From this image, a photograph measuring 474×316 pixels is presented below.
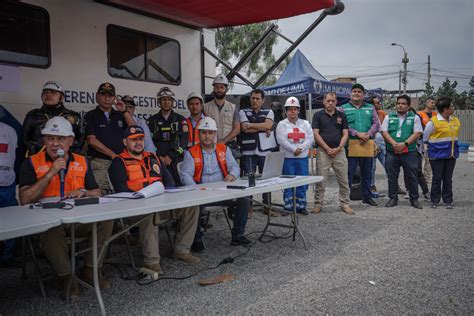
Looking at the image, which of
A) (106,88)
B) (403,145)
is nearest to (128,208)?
(106,88)

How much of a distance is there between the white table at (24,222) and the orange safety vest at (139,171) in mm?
1020

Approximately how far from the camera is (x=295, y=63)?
11.3 metres

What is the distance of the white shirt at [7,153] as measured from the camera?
376 centimetres

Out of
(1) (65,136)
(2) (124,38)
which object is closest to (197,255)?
(1) (65,136)

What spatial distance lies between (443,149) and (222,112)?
361 centimetres

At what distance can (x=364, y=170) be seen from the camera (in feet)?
21.8

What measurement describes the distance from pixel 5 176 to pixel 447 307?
394 centimetres

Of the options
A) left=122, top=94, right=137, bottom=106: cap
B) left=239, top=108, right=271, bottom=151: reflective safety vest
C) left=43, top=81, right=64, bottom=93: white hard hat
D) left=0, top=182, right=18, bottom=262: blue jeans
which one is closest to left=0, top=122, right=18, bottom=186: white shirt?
left=0, top=182, right=18, bottom=262: blue jeans

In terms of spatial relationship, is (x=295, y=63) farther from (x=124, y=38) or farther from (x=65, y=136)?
(x=65, y=136)

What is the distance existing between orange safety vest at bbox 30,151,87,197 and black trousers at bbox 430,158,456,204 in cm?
539

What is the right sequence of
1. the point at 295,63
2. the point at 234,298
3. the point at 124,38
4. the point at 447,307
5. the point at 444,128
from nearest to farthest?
the point at 447,307 → the point at 234,298 → the point at 124,38 → the point at 444,128 → the point at 295,63

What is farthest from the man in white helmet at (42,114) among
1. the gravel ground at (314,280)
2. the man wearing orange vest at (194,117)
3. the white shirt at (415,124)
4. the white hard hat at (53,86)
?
the white shirt at (415,124)

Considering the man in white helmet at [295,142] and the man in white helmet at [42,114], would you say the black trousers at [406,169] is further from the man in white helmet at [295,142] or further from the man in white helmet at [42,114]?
the man in white helmet at [42,114]

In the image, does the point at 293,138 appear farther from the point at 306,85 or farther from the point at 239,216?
the point at 306,85
